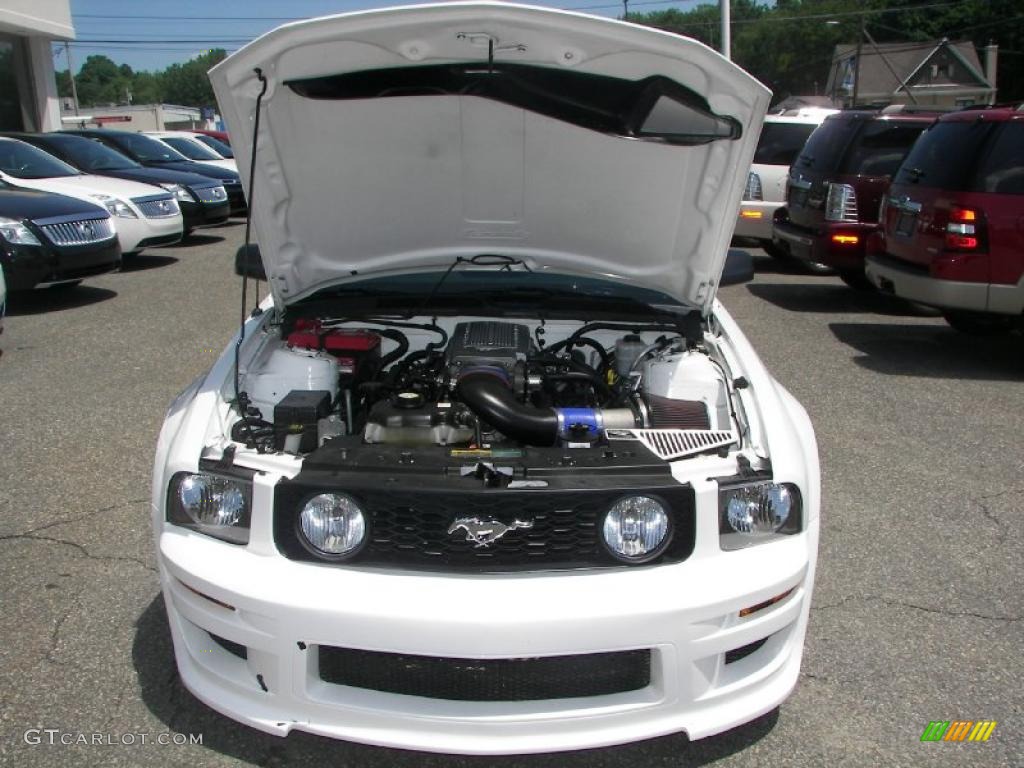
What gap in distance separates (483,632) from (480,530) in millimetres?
266

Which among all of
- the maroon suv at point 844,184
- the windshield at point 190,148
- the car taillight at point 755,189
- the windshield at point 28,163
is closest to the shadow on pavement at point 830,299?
the maroon suv at point 844,184

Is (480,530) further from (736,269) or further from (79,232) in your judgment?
(79,232)

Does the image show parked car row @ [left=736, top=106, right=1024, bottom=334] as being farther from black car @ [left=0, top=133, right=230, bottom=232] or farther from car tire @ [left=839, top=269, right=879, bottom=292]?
black car @ [left=0, top=133, right=230, bottom=232]

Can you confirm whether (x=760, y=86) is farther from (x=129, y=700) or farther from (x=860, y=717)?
(x=129, y=700)

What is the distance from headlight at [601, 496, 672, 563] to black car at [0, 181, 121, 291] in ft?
26.1

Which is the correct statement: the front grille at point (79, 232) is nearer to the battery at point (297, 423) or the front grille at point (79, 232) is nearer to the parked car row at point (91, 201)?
the parked car row at point (91, 201)

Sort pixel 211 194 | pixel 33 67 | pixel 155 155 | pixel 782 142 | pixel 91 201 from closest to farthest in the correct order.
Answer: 1. pixel 91 201
2. pixel 782 142
3. pixel 211 194
4. pixel 155 155
5. pixel 33 67

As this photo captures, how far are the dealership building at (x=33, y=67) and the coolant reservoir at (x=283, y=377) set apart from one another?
22.5 m

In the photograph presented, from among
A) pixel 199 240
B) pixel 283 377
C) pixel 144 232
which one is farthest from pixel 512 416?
pixel 199 240

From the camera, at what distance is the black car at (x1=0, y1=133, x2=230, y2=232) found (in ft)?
40.5

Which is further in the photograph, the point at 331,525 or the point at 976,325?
the point at 976,325

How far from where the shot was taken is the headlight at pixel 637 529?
2.39 meters

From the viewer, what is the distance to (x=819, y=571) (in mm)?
3744

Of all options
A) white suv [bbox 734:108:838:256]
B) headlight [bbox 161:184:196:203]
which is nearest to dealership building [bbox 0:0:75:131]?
headlight [bbox 161:184:196:203]
